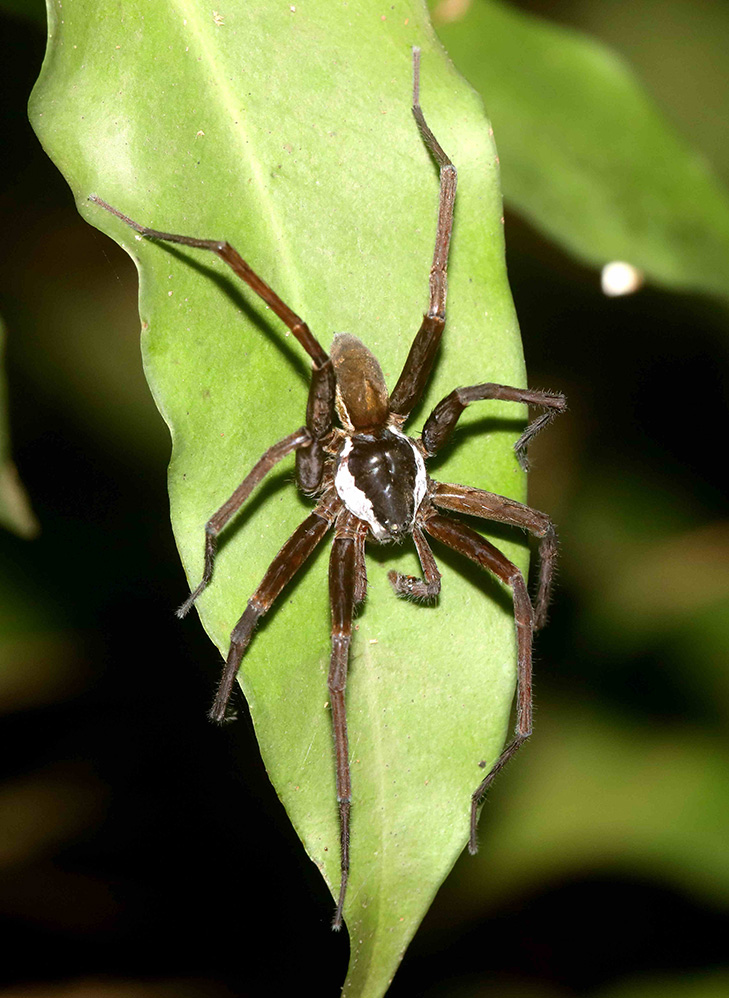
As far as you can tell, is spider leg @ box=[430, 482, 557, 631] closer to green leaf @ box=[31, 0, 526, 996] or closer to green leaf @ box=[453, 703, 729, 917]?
green leaf @ box=[31, 0, 526, 996]

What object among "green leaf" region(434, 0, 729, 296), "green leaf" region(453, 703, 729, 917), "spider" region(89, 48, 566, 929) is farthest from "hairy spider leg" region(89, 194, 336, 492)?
"green leaf" region(453, 703, 729, 917)

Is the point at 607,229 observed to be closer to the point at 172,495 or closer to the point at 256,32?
the point at 256,32

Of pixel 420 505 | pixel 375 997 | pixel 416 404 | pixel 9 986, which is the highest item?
pixel 416 404

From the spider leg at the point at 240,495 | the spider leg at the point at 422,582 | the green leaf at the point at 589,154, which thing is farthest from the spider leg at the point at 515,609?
the green leaf at the point at 589,154

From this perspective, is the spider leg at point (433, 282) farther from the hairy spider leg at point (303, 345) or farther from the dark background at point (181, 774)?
the dark background at point (181, 774)

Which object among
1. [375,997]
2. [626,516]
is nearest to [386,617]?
[375,997]

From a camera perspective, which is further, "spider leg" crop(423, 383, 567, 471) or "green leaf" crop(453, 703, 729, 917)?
"green leaf" crop(453, 703, 729, 917)
